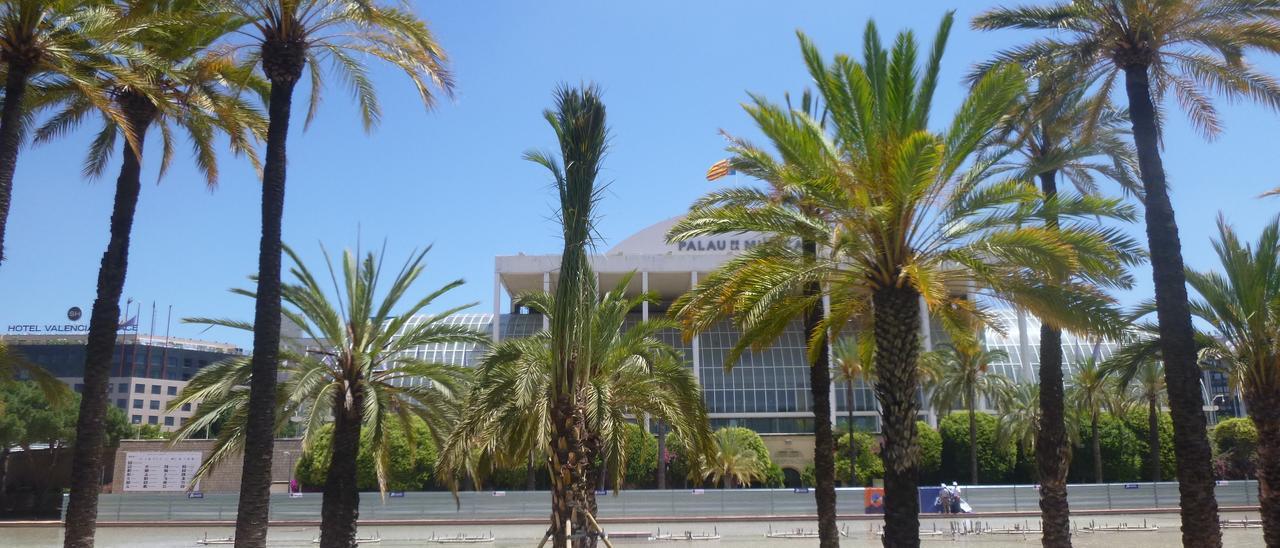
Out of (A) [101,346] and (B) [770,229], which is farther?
(A) [101,346]

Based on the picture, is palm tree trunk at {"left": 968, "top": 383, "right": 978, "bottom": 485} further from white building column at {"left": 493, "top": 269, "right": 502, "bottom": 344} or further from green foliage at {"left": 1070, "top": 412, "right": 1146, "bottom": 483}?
white building column at {"left": 493, "top": 269, "right": 502, "bottom": 344}

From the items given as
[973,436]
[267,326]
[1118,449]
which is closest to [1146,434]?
[1118,449]

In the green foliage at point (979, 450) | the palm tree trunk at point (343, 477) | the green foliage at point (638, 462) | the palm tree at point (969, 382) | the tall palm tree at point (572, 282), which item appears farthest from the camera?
the green foliage at point (979, 450)

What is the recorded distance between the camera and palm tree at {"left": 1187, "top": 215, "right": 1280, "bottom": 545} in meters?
16.0

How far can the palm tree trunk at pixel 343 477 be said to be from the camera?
18.4 m

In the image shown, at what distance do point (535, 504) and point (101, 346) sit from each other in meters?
22.9

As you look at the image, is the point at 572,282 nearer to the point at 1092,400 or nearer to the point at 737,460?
the point at 737,460

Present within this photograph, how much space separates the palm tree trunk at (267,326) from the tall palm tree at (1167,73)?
1177cm

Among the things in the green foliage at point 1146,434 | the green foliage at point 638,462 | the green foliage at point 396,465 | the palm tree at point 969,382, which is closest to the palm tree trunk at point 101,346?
the green foliage at point 396,465

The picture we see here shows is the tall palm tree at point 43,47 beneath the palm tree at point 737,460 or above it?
above

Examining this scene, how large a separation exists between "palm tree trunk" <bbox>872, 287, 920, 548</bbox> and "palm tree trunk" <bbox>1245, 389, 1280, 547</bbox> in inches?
289

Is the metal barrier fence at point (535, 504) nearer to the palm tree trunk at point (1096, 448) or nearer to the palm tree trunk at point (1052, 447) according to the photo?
the palm tree trunk at point (1096, 448)

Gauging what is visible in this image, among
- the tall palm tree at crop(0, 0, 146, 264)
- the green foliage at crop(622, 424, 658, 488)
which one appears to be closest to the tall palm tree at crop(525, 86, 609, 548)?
the tall palm tree at crop(0, 0, 146, 264)

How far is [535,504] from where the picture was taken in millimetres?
36406
